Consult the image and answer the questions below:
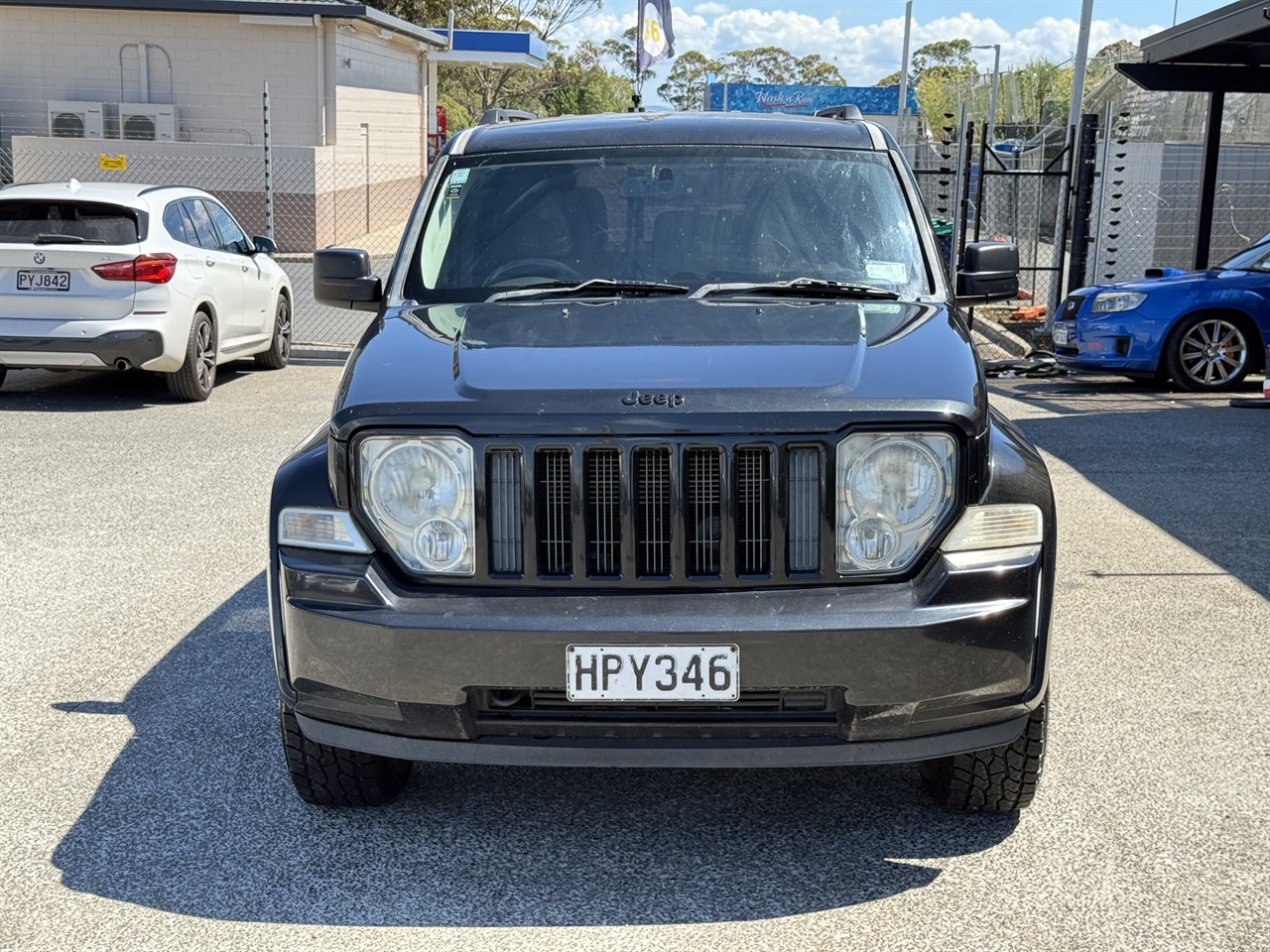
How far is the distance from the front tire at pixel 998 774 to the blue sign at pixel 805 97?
73.4 m

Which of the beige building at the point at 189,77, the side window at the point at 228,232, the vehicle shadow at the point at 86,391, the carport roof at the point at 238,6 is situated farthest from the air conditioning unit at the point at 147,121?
the side window at the point at 228,232

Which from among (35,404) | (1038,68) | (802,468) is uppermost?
(1038,68)

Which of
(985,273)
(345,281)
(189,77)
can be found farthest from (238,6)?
(985,273)

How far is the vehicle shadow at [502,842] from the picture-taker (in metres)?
3.72

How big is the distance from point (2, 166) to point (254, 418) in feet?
60.9

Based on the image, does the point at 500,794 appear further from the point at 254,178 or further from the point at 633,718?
the point at 254,178

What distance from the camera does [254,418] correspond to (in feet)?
37.6

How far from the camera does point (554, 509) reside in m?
3.65

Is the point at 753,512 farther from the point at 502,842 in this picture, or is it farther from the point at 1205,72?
the point at 1205,72

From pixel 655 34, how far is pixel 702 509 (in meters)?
25.5

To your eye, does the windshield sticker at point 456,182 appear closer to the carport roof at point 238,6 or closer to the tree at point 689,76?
the carport roof at point 238,6

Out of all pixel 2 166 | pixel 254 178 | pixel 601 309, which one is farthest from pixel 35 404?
pixel 2 166

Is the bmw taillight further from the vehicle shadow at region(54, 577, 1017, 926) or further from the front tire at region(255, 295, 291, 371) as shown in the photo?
the vehicle shadow at region(54, 577, 1017, 926)

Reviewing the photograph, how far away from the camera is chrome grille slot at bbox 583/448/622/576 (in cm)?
363
